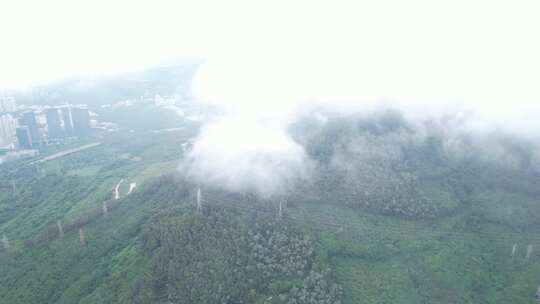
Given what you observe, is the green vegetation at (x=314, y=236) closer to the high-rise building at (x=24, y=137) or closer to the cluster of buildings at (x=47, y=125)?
the high-rise building at (x=24, y=137)

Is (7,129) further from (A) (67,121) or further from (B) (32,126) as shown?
(A) (67,121)

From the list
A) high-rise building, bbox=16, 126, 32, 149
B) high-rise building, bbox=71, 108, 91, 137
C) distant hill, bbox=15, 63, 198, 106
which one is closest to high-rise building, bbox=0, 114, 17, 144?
high-rise building, bbox=16, 126, 32, 149

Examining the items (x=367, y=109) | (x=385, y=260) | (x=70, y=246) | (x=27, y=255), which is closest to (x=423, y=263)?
(x=385, y=260)

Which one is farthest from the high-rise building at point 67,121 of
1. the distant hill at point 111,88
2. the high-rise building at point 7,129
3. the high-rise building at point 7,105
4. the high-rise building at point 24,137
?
the high-rise building at point 7,105

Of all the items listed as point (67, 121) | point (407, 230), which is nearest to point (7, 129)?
point (67, 121)

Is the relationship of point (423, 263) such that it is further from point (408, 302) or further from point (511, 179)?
point (511, 179)

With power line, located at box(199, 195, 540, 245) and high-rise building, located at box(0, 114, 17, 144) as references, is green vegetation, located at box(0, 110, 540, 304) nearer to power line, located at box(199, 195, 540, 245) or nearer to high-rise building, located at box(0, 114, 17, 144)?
power line, located at box(199, 195, 540, 245)
